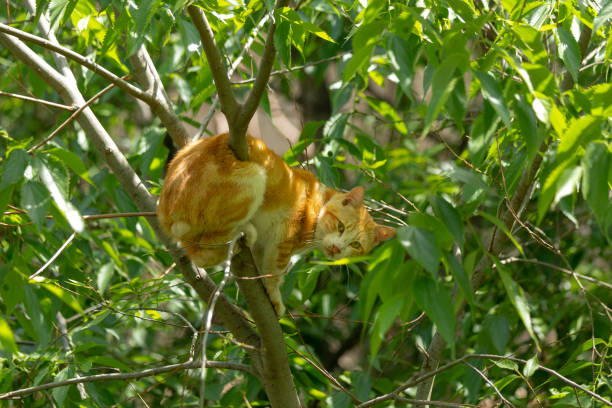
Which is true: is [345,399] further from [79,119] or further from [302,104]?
[302,104]

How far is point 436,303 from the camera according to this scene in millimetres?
1366

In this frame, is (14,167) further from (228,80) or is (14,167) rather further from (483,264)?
(483,264)

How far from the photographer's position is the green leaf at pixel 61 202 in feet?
5.08

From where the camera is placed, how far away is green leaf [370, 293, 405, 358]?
1274mm

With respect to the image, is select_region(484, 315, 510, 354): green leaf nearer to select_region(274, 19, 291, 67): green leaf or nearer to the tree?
the tree

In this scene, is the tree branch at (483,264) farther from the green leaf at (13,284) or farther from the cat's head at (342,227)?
the green leaf at (13,284)

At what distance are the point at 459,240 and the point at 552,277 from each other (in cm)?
288

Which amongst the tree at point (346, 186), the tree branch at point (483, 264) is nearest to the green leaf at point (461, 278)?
the tree at point (346, 186)

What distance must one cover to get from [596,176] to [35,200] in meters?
1.23

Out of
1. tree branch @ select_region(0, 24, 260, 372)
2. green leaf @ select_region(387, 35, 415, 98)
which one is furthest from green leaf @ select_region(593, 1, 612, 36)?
tree branch @ select_region(0, 24, 260, 372)

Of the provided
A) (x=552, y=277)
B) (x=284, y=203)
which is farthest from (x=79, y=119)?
(x=552, y=277)

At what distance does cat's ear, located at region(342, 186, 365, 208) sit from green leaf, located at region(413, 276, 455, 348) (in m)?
1.67

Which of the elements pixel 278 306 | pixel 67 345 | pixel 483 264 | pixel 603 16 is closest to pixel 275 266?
pixel 278 306

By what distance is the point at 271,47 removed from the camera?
1.87m
